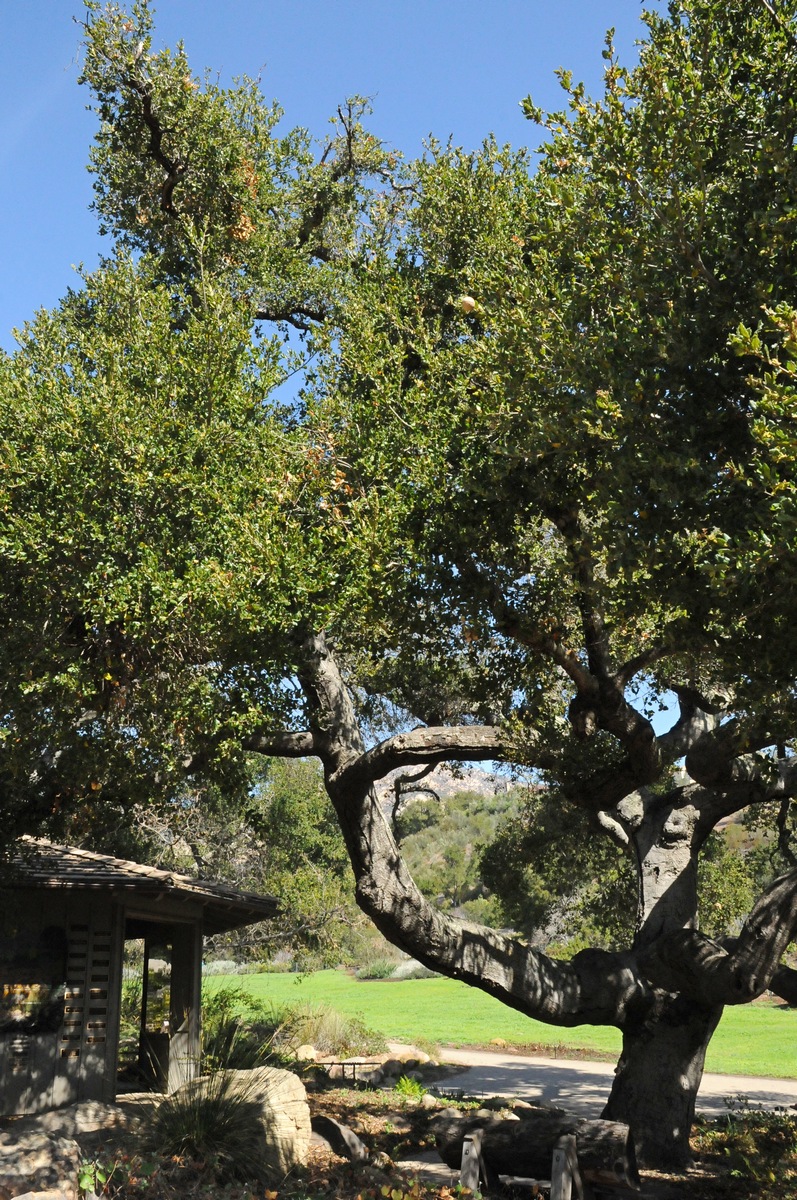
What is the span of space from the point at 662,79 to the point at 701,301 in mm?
1770

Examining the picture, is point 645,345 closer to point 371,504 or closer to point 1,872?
point 371,504

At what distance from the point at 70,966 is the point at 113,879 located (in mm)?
1796

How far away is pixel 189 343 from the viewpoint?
35.7 feet

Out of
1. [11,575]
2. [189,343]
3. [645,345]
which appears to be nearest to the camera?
[645,345]

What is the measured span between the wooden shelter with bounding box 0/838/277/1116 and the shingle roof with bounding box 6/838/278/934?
2 centimetres

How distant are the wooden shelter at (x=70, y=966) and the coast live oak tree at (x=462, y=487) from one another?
132 inches

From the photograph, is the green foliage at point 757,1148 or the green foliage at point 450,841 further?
the green foliage at point 450,841

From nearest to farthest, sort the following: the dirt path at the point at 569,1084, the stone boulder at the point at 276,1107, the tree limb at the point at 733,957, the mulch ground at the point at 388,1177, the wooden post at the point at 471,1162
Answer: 1. the mulch ground at the point at 388,1177
2. the wooden post at the point at 471,1162
3. the stone boulder at the point at 276,1107
4. the tree limb at the point at 733,957
5. the dirt path at the point at 569,1084

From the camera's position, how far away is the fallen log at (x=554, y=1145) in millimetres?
9984

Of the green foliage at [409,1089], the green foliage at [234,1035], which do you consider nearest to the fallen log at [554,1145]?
the green foliage at [234,1035]

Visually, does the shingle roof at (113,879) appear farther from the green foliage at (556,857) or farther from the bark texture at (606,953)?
the green foliage at (556,857)

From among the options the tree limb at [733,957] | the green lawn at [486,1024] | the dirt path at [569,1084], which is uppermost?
the tree limb at [733,957]

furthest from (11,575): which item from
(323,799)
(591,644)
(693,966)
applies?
(323,799)

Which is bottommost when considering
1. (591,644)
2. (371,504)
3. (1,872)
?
(1,872)
